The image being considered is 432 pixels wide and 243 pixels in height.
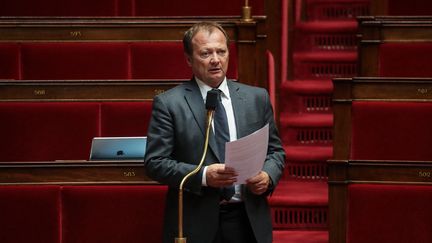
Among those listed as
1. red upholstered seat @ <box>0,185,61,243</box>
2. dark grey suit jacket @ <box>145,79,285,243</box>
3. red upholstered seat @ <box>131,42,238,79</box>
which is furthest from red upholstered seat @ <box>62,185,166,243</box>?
red upholstered seat @ <box>131,42,238,79</box>

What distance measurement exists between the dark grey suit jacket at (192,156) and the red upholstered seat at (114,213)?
14 cm

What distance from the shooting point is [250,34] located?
0.96 meters

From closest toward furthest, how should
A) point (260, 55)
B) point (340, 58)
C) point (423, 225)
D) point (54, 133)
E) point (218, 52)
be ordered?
point (218, 52), point (423, 225), point (54, 133), point (260, 55), point (340, 58)

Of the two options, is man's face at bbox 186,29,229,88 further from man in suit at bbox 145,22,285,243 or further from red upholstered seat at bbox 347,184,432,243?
red upholstered seat at bbox 347,184,432,243

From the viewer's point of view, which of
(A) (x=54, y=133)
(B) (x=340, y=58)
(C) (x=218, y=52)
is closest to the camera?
(C) (x=218, y=52)

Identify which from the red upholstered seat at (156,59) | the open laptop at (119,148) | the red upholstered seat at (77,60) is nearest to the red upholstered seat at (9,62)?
the red upholstered seat at (77,60)

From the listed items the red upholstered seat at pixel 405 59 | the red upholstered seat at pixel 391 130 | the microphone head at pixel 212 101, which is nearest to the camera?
the microphone head at pixel 212 101

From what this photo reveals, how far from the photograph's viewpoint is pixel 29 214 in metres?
0.69

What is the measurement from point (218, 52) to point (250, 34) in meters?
0.42

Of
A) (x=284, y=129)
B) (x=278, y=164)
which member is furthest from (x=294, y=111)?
(x=278, y=164)

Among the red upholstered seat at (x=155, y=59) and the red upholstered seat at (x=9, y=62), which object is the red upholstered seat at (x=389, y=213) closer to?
the red upholstered seat at (x=155, y=59)

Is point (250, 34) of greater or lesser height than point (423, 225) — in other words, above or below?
above

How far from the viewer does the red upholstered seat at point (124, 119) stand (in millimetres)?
868

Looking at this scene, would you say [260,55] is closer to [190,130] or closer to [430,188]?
[430,188]
